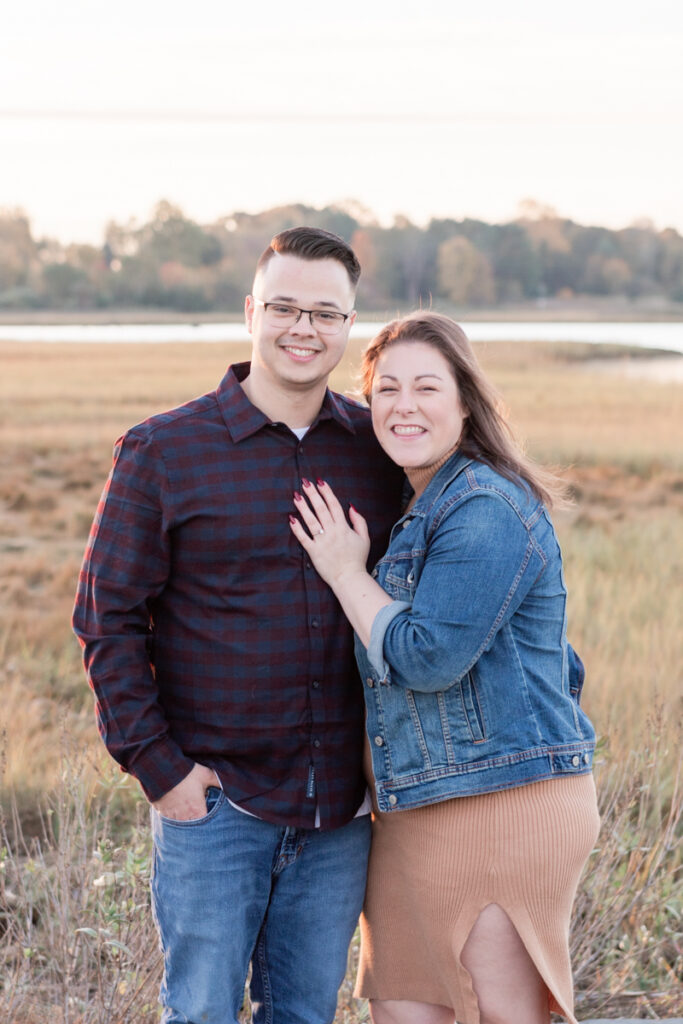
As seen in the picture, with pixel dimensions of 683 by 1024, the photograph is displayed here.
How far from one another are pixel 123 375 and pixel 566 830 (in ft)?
123

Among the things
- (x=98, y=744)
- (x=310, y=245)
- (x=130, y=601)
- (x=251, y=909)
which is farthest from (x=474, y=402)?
(x=98, y=744)

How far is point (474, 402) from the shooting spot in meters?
2.75

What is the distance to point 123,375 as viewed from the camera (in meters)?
38.6

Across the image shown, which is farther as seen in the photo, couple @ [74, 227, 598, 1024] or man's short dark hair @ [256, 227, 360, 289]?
man's short dark hair @ [256, 227, 360, 289]

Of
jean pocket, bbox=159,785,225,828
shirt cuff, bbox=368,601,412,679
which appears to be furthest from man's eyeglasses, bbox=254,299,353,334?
jean pocket, bbox=159,785,225,828

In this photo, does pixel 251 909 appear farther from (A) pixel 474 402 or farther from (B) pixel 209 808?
Result: (A) pixel 474 402

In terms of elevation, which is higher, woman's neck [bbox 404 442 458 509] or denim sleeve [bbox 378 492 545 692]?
woman's neck [bbox 404 442 458 509]

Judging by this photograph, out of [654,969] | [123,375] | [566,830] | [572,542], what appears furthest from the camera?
[123,375]

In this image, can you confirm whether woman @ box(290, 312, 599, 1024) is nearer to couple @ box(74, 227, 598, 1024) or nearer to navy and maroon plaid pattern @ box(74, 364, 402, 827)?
couple @ box(74, 227, 598, 1024)

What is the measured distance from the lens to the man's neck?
9.20 ft

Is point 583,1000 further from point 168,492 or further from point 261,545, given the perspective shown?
point 168,492

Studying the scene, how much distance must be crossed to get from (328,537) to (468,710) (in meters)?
0.53

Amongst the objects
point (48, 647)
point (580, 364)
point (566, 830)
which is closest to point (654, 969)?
point (566, 830)

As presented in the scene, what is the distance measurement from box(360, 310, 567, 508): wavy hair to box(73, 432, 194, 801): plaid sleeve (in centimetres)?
72
